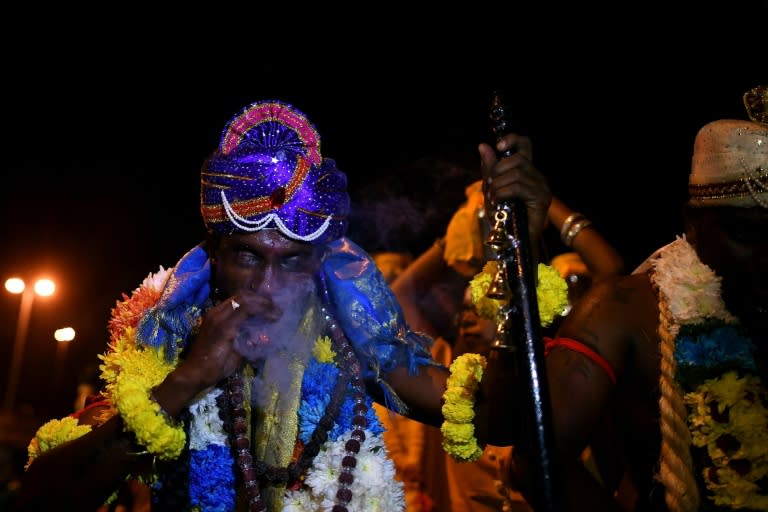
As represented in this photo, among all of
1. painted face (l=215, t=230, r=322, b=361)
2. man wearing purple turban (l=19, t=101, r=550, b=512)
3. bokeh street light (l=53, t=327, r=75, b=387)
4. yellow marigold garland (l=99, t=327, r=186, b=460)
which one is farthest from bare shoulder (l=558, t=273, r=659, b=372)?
bokeh street light (l=53, t=327, r=75, b=387)

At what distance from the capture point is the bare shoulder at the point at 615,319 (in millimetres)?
2666

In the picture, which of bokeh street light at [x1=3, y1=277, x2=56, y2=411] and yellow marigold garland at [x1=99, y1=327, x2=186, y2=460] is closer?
yellow marigold garland at [x1=99, y1=327, x2=186, y2=460]

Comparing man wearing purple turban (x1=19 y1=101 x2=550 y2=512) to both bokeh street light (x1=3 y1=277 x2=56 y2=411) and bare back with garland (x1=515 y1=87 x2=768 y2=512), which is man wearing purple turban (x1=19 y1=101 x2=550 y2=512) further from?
bokeh street light (x1=3 y1=277 x2=56 y2=411)

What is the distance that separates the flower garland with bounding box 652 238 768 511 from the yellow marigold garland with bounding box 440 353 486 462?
2.98ft

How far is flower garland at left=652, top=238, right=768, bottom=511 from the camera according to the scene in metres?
2.46

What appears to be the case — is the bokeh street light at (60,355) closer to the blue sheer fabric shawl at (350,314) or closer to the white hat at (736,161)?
the blue sheer fabric shawl at (350,314)

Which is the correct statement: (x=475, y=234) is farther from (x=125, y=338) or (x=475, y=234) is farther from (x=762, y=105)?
(x=125, y=338)

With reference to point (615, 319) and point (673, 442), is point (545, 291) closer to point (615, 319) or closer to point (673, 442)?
point (615, 319)

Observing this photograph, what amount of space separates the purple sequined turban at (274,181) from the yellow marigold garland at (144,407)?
0.68m

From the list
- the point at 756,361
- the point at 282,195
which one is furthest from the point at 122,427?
the point at 756,361

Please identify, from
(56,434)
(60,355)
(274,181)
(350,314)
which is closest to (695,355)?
(350,314)

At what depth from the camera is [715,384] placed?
2.62 metres

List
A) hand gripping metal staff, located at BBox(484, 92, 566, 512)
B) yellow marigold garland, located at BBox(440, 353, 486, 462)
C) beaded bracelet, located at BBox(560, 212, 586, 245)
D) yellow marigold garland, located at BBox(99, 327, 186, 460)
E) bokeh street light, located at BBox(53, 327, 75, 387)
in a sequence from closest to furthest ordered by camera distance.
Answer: hand gripping metal staff, located at BBox(484, 92, 566, 512) < yellow marigold garland, located at BBox(99, 327, 186, 460) < yellow marigold garland, located at BBox(440, 353, 486, 462) < beaded bracelet, located at BBox(560, 212, 586, 245) < bokeh street light, located at BBox(53, 327, 75, 387)

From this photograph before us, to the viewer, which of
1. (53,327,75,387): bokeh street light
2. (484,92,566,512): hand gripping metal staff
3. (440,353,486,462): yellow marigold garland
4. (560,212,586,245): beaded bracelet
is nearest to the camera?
(484,92,566,512): hand gripping metal staff
